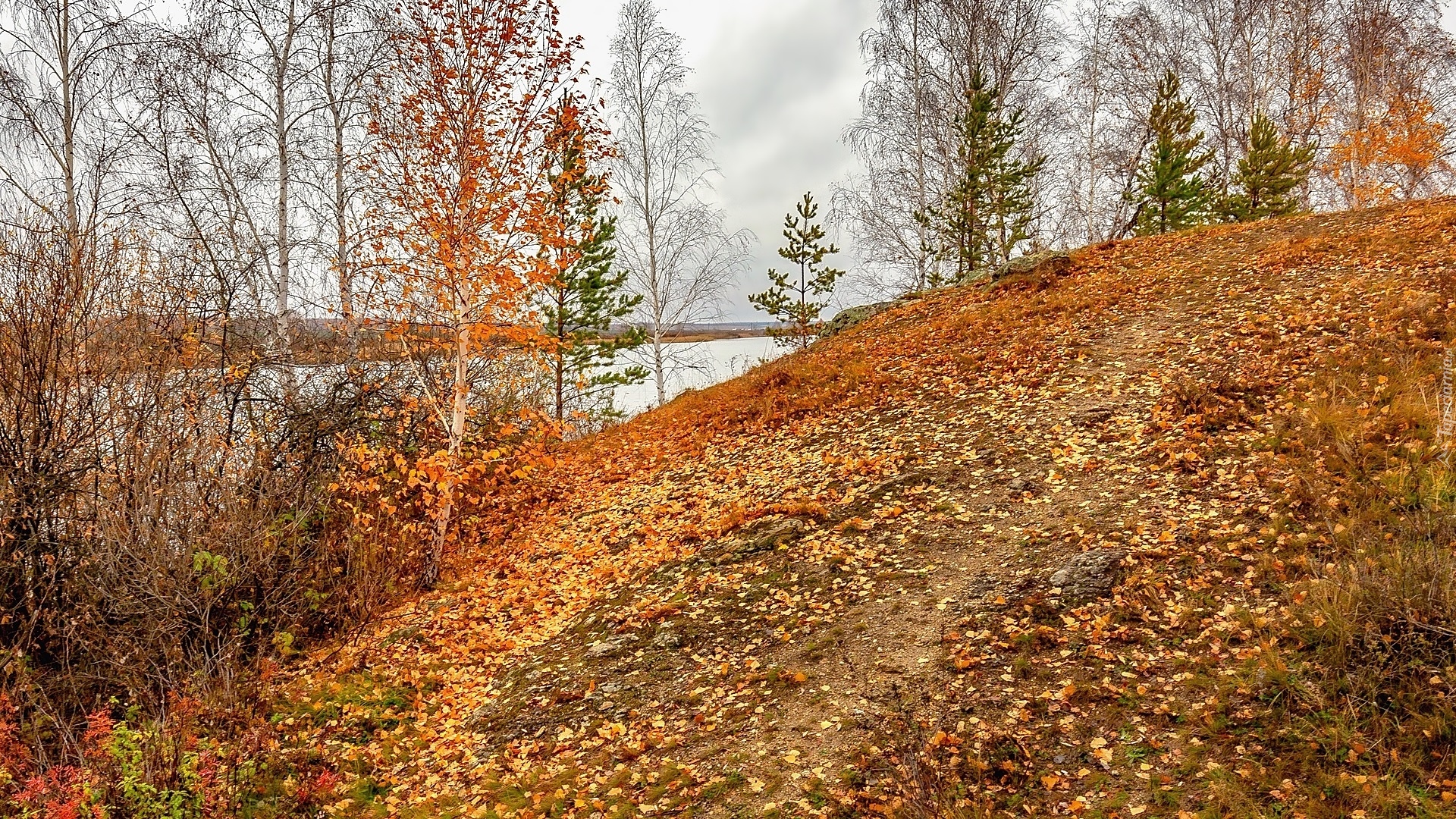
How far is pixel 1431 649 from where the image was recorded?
3.60 m

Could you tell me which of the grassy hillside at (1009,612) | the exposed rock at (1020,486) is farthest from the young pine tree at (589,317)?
the exposed rock at (1020,486)

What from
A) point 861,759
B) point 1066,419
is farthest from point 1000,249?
point 861,759

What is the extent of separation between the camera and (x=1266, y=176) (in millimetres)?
17484

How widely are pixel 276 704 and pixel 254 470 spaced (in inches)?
103

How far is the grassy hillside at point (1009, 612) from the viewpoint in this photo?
365 centimetres

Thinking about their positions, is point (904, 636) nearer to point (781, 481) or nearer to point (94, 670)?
point (781, 481)

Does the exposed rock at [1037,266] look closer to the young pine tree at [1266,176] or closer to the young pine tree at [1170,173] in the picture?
the young pine tree at [1170,173]

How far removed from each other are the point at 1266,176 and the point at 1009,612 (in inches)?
739

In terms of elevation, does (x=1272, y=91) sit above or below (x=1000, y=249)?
above

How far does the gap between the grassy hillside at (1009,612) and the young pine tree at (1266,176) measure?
8.27 metres

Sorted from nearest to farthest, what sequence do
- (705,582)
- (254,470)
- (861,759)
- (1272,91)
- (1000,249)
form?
(861,759)
(705,582)
(254,470)
(1000,249)
(1272,91)

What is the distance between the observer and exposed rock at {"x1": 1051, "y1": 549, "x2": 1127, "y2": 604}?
5.07m

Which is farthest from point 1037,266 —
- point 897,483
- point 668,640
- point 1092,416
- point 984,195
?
point 668,640

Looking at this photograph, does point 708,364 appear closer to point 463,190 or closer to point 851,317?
point 851,317
